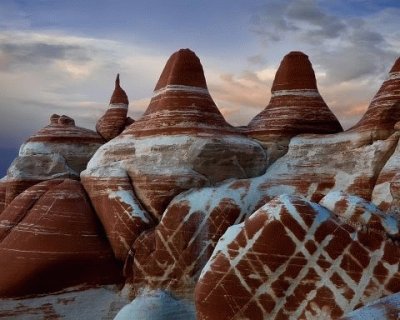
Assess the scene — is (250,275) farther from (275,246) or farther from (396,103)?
(396,103)

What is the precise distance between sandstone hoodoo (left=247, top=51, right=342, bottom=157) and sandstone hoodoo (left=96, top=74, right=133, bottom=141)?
886 centimetres

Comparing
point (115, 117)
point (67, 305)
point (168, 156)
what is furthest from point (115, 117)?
point (67, 305)

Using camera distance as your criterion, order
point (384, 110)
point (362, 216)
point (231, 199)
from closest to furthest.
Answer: point (362, 216)
point (231, 199)
point (384, 110)

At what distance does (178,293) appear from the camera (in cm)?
1384

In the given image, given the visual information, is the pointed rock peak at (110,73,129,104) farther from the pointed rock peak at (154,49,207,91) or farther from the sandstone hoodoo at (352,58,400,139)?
the sandstone hoodoo at (352,58,400,139)

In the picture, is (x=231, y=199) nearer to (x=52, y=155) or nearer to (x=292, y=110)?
(x=292, y=110)

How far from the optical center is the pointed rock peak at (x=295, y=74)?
18.8m

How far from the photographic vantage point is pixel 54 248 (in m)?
14.9

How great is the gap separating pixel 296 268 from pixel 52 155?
579 inches

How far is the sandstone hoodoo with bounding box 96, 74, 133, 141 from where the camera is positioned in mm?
25150

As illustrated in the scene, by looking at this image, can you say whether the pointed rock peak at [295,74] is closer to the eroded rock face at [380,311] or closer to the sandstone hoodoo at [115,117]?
the sandstone hoodoo at [115,117]

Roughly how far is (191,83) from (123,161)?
11.3 ft

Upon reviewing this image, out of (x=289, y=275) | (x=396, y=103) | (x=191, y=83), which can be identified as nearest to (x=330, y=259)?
(x=289, y=275)

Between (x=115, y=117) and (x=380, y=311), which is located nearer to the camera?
(x=380, y=311)
